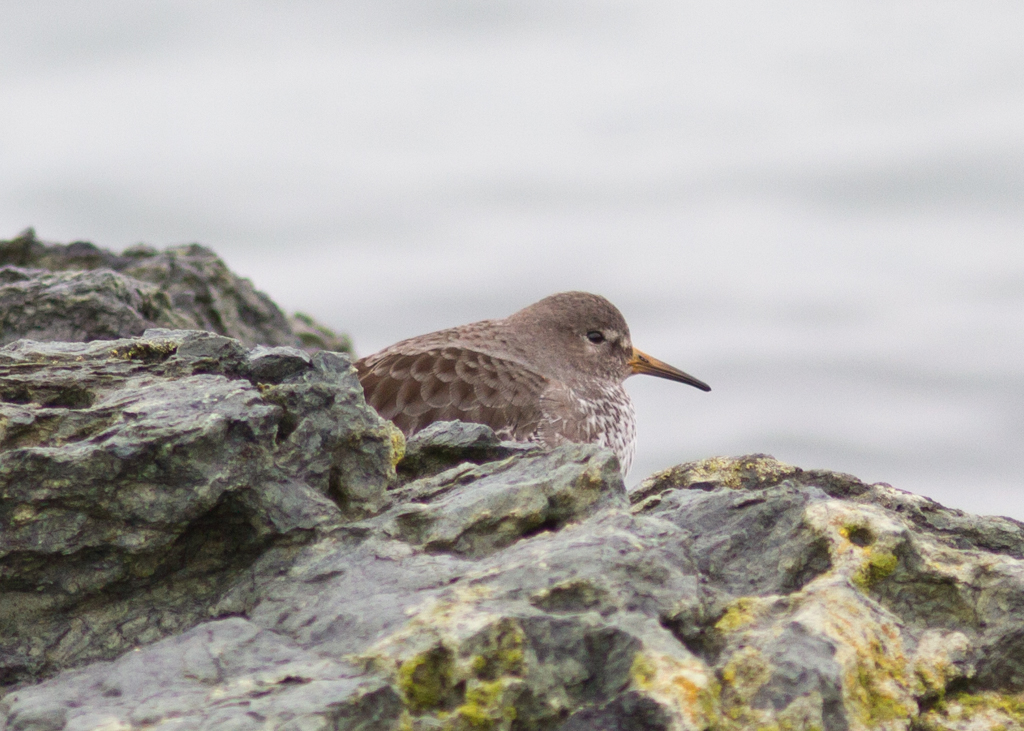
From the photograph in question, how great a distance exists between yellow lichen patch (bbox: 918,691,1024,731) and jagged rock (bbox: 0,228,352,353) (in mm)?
5348

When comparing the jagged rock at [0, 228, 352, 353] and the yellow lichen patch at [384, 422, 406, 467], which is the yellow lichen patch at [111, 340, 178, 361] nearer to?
the yellow lichen patch at [384, 422, 406, 467]

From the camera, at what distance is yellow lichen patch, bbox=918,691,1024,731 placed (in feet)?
11.3

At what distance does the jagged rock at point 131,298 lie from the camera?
24.1 ft

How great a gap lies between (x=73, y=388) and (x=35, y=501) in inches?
28.0

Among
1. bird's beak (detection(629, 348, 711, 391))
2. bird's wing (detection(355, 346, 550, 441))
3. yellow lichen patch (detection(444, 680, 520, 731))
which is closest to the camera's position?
yellow lichen patch (detection(444, 680, 520, 731))

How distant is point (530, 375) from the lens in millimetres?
8281

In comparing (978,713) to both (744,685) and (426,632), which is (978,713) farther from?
(426,632)

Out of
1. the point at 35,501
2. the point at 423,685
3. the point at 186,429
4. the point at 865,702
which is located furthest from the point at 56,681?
the point at 865,702

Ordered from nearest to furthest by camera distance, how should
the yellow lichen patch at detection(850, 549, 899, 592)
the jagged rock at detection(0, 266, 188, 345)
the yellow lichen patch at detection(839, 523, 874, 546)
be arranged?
the yellow lichen patch at detection(850, 549, 899, 592), the yellow lichen patch at detection(839, 523, 874, 546), the jagged rock at detection(0, 266, 188, 345)

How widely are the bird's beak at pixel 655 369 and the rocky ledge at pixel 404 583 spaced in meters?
5.40

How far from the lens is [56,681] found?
331 cm

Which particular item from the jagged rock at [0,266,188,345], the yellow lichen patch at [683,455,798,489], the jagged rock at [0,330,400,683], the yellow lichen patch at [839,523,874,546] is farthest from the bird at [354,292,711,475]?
the yellow lichen patch at [839,523,874,546]

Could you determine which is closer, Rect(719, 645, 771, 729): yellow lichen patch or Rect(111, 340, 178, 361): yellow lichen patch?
Rect(719, 645, 771, 729): yellow lichen patch

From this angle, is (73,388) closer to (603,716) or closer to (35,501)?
(35,501)
